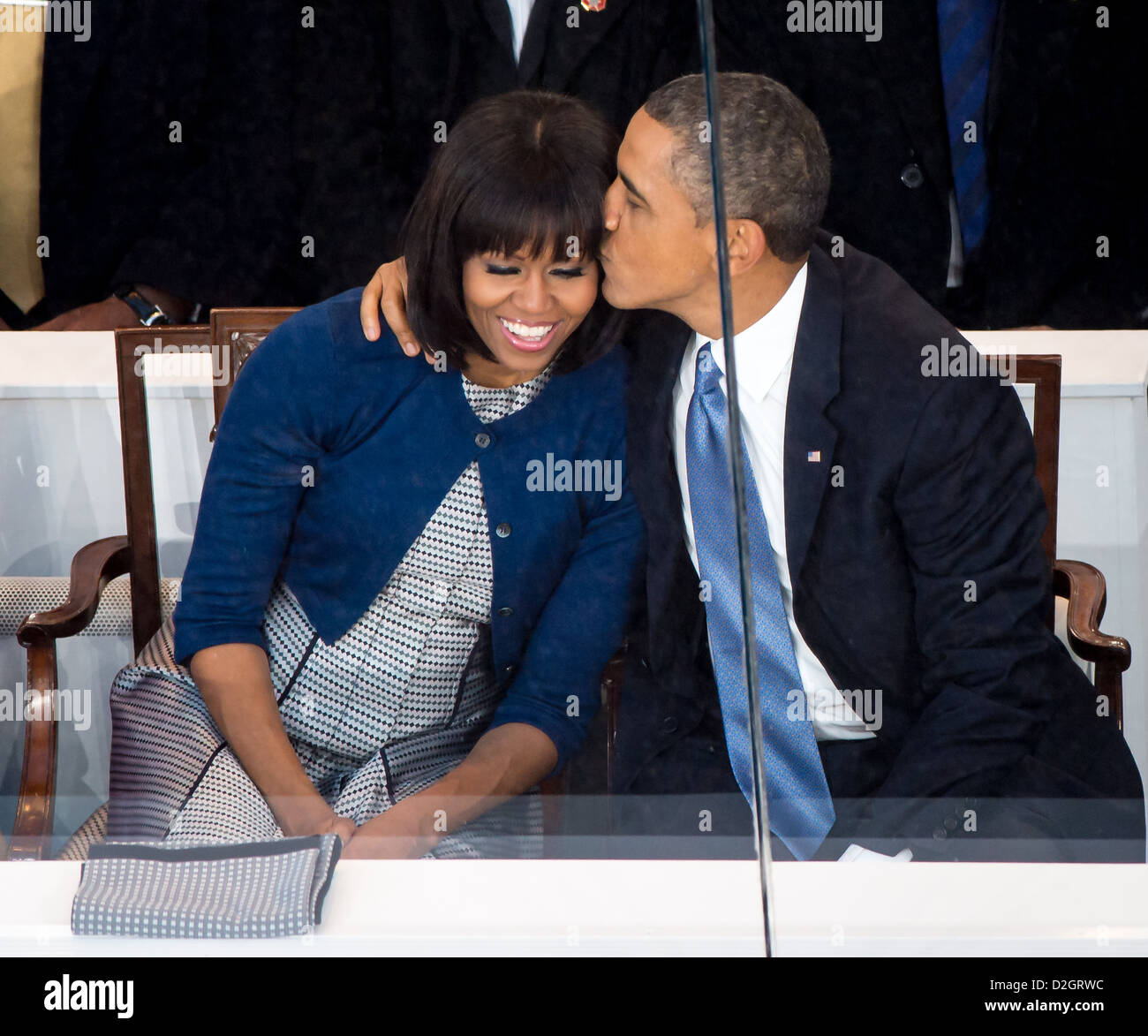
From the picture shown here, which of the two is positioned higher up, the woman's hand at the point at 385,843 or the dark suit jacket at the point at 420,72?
the dark suit jacket at the point at 420,72

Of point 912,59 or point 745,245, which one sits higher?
point 912,59

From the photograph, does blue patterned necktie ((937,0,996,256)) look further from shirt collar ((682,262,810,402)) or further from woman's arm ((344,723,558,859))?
woman's arm ((344,723,558,859))

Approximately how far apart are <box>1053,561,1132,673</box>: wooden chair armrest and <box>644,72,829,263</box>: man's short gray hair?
0.36 m

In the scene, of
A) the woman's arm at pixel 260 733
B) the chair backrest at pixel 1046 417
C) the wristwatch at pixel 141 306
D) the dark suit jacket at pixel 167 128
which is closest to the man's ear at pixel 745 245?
the chair backrest at pixel 1046 417

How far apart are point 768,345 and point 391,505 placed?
1.20 feet

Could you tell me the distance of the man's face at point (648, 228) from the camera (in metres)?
1.02

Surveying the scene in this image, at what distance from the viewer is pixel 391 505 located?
1.22 metres

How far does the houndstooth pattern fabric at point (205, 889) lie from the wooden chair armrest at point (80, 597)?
0.67 ft

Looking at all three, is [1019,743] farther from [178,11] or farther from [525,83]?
[178,11]

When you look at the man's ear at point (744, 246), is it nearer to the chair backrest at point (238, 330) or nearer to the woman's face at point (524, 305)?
the woman's face at point (524, 305)

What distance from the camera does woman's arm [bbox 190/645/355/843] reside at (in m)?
1.14

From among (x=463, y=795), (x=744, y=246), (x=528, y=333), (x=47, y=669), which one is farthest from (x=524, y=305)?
(x=47, y=669)

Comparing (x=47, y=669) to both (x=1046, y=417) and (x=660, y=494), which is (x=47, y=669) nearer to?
(x=660, y=494)

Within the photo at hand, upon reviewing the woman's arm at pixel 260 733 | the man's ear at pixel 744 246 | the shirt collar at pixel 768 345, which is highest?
the man's ear at pixel 744 246
